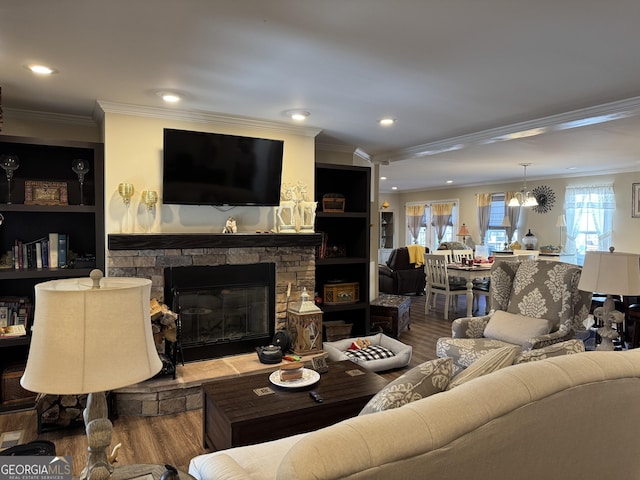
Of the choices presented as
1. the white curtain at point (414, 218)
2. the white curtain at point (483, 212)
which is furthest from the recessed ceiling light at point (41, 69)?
the white curtain at point (414, 218)

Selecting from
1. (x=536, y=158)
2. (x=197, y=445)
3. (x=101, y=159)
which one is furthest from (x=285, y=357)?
(x=536, y=158)

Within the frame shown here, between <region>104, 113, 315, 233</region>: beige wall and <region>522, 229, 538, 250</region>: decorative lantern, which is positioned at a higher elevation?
<region>104, 113, 315, 233</region>: beige wall

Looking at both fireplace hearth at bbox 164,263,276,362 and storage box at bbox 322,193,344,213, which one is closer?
fireplace hearth at bbox 164,263,276,362

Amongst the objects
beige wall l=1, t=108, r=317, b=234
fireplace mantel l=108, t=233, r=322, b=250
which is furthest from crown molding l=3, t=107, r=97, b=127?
fireplace mantel l=108, t=233, r=322, b=250

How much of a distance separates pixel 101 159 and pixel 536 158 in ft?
18.8

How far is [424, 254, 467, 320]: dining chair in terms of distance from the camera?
21.5 ft

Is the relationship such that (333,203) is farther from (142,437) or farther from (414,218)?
(414,218)

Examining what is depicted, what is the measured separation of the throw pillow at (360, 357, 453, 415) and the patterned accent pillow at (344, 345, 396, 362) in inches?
94.7

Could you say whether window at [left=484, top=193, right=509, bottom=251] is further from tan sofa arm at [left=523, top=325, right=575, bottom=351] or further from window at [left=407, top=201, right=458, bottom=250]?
tan sofa arm at [left=523, top=325, right=575, bottom=351]

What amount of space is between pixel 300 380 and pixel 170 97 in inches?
91.5

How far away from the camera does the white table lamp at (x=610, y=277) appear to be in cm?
273

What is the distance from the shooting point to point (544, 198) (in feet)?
28.5

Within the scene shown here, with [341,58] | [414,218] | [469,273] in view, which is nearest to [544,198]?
[469,273]

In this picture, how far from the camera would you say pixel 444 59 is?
2.56 m
